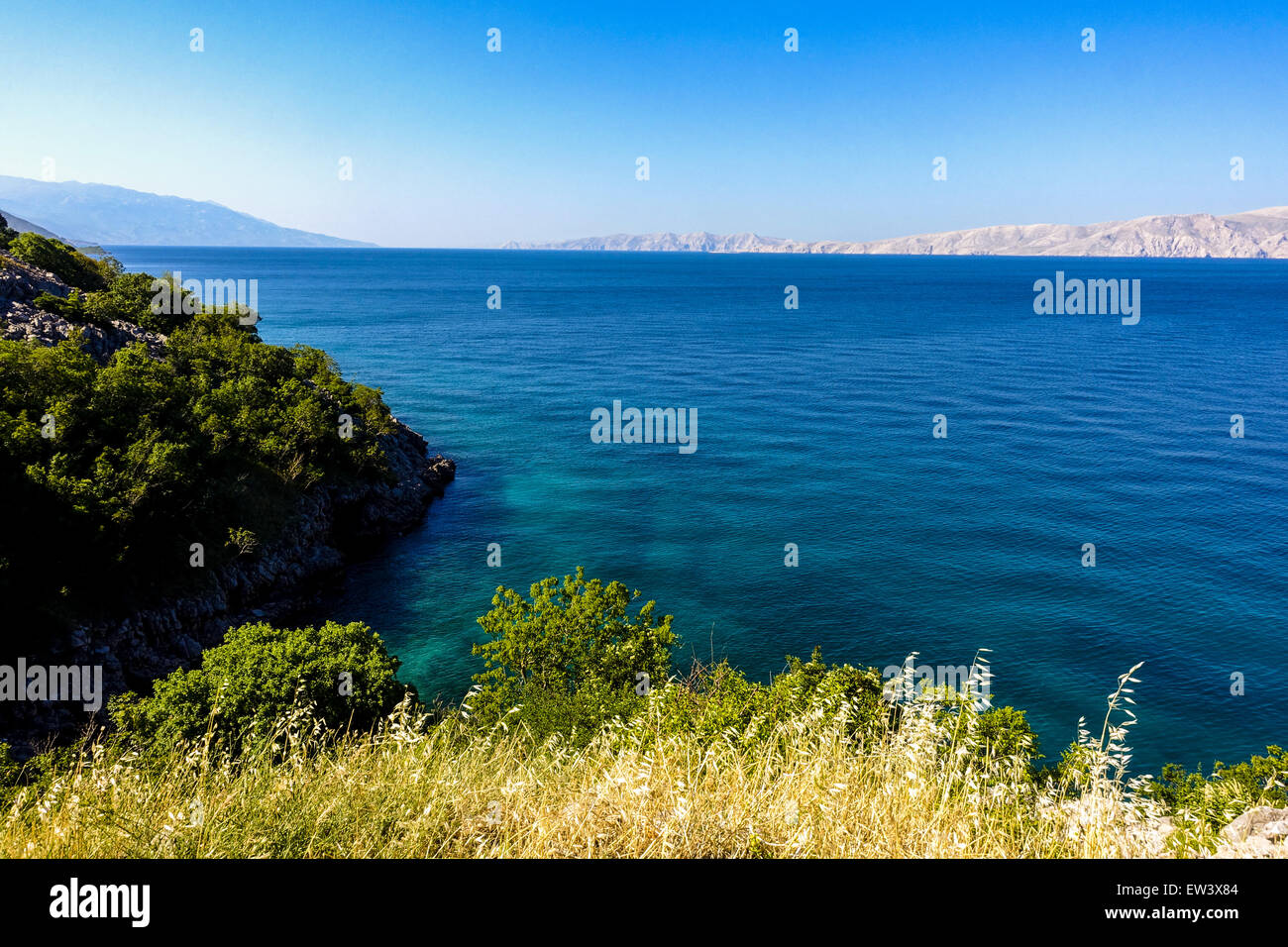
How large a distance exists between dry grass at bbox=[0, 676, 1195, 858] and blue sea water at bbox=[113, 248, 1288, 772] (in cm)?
2451

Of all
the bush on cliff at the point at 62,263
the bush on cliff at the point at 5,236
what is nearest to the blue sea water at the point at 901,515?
the bush on cliff at the point at 62,263

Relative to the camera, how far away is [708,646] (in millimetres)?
35156

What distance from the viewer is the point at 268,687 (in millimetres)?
21250

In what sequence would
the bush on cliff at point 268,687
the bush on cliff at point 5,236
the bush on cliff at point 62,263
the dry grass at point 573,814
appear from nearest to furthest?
the dry grass at point 573,814, the bush on cliff at point 268,687, the bush on cliff at point 62,263, the bush on cliff at point 5,236

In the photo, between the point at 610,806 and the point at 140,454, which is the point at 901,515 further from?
the point at 610,806

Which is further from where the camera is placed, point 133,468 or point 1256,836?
point 133,468

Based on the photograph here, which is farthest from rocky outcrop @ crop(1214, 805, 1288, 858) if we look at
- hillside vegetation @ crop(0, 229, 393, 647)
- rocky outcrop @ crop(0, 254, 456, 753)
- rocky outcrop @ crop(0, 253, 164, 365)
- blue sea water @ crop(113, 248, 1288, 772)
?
rocky outcrop @ crop(0, 253, 164, 365)

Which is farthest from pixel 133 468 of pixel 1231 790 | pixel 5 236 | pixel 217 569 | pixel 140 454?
pixel 1231 790

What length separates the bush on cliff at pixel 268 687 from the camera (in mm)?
20172

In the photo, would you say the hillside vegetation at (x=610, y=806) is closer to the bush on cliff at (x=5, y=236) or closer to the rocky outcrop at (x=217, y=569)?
the rocky outcrop at (x=217, y=569)

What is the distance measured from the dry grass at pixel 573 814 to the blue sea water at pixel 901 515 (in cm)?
2451

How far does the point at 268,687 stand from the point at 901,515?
137ft

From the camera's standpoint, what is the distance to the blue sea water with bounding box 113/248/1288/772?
34.6 m
